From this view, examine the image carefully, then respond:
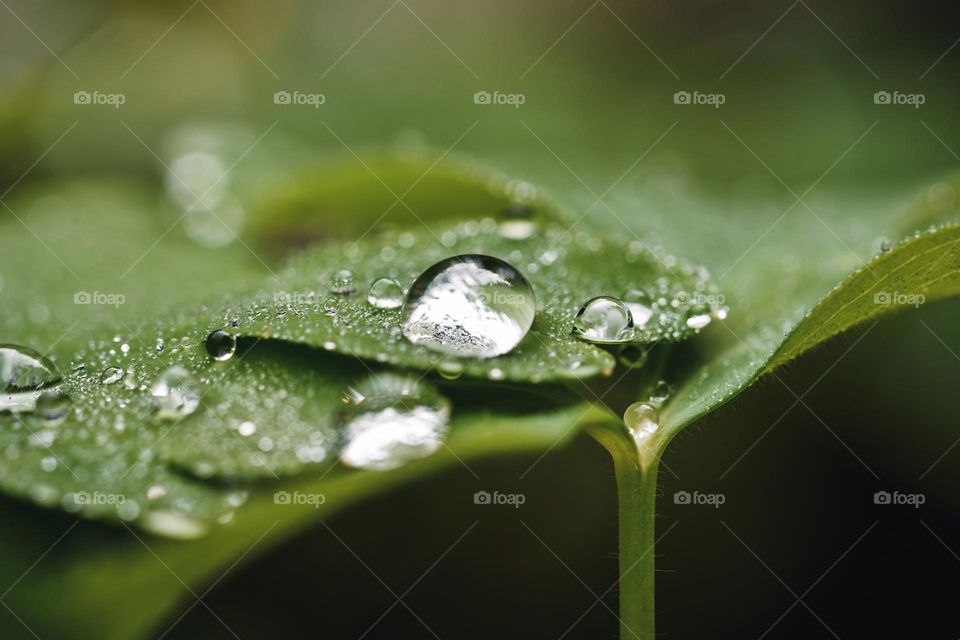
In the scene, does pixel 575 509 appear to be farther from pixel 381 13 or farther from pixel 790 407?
pixel 381 13

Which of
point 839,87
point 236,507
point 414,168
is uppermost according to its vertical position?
point 839,87

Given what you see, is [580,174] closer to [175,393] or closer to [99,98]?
[175,393]

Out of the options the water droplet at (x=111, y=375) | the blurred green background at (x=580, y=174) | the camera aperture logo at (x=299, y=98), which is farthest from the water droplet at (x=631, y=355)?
the camera aperture logo at (x=299, y=98)

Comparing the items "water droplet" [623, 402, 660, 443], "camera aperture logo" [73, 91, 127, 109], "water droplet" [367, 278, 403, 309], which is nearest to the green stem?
"water droplet" [623, 402, 660, 443]

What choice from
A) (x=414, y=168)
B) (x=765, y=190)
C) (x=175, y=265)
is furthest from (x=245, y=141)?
(x=765, y=190)

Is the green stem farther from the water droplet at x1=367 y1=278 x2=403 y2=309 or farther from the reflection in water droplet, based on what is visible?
the water droplet at x1=367 y1=278 x2=403 y2=309

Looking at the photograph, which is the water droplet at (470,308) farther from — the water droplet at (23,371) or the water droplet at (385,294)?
the water droplet at (23,371)
